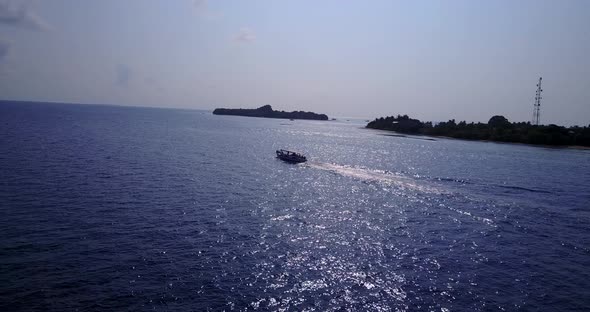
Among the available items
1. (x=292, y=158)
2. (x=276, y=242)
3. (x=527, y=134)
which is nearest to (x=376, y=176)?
(x=292, y=158)

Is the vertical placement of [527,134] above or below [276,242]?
above

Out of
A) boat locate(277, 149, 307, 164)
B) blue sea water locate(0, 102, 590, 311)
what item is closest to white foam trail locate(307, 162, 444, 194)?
blue sea water locate(0, 102, 590, 311)

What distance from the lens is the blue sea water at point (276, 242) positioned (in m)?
23.4

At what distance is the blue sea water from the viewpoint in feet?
76.8

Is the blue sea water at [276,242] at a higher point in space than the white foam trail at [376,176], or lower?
lower

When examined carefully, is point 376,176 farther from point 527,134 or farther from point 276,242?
point 527,134

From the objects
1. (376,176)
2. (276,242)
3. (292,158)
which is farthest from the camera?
(292,158)

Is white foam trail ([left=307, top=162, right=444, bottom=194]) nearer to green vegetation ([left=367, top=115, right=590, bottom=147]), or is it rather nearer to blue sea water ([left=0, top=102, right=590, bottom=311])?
blue sea water ([left=0, top=102, right=590, bottom=311])

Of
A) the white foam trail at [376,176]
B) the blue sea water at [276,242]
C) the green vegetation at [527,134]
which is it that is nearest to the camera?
the blue sea water at [276,242]

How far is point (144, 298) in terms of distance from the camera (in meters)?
22.2

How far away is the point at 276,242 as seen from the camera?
1276 inches

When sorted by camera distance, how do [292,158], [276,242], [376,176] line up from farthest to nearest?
[292,158] → [376,176] → [276,242]

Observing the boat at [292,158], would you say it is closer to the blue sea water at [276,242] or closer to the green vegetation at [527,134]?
the blue sea water at [276,242]

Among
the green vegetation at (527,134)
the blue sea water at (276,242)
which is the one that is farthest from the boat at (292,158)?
the green vegetation at (527,134)
